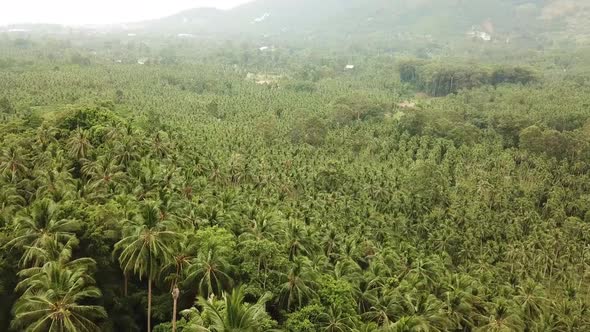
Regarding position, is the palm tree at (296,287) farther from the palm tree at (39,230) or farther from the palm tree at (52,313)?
the palm tree at (39,230)

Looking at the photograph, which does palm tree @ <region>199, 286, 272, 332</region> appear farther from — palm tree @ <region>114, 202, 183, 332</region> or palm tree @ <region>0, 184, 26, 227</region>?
palm tree @ <region>0, 184, 26, 227</region>

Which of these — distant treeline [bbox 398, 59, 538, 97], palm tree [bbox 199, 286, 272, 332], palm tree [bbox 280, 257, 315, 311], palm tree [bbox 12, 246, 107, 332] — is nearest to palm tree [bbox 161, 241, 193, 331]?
palm tree [bbox 12, 246, 107, 332]

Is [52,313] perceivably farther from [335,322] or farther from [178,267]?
[335,322]

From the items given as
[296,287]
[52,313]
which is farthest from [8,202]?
[296,287]

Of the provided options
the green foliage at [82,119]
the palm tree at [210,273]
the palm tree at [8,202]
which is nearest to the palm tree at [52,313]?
the palm tree at [210,273]

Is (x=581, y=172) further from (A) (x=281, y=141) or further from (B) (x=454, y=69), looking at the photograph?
→ (B) (x=454, y=69)
